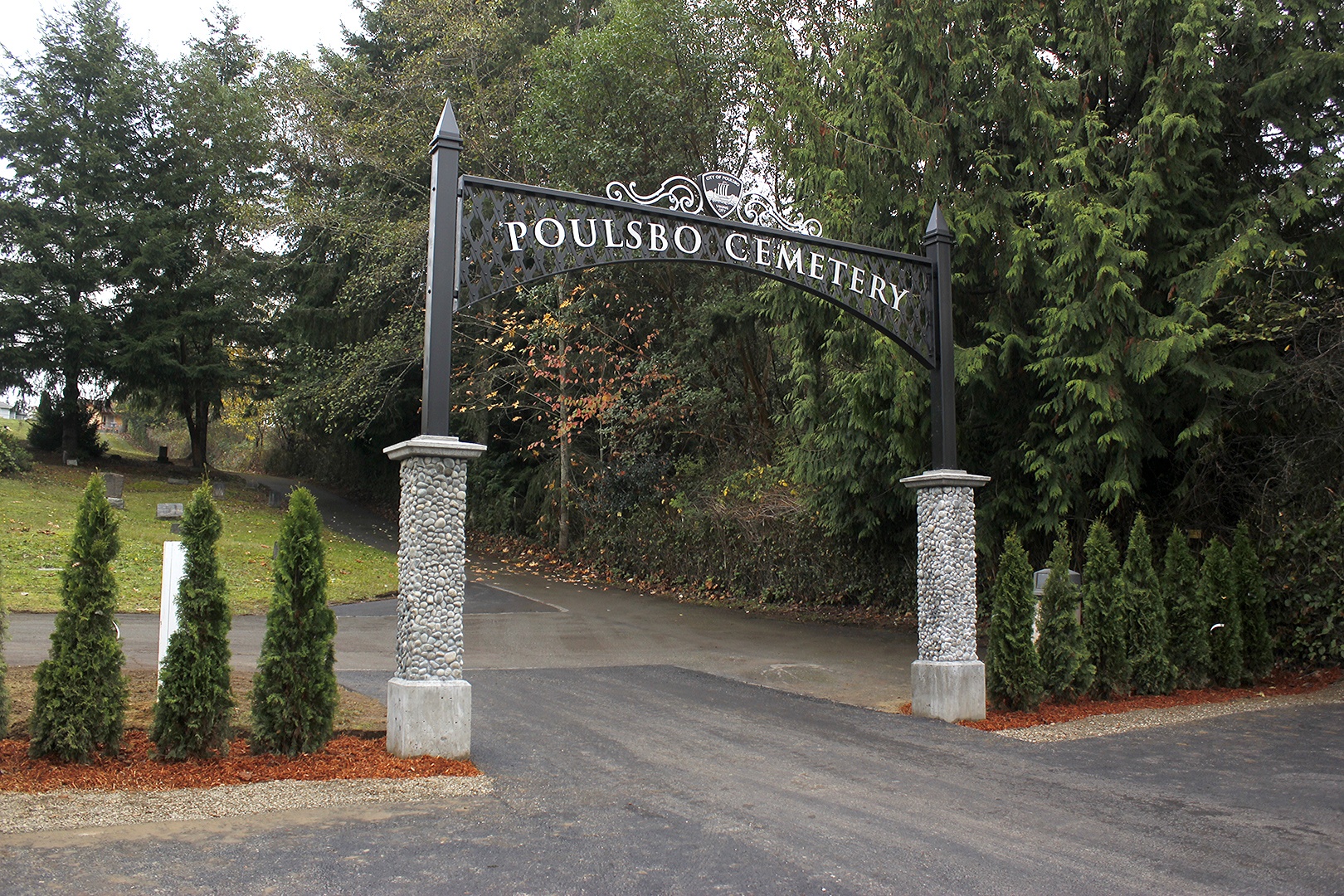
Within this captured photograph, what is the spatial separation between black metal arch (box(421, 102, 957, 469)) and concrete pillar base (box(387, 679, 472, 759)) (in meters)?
1.62

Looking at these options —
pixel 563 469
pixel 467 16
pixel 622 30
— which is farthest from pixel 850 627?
pixel 467 16

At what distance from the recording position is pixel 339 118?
70.6 feet

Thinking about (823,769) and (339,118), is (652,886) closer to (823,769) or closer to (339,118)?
(823,769)

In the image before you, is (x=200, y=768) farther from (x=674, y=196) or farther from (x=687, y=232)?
(x=674, y=196)

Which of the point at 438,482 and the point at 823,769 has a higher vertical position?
the point at 438,482

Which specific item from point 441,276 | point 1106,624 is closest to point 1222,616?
point 1106,624

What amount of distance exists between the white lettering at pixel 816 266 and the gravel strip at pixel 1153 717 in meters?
4.00

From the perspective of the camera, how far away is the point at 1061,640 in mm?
8141

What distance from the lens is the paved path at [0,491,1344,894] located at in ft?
12.9

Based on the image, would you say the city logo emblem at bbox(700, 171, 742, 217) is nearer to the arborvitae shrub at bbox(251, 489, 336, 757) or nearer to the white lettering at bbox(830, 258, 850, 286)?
the white lettering at bbox(830, 258, 850, 286)

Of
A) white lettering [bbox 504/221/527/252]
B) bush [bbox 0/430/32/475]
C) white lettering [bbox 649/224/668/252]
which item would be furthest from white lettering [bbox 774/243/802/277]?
bush [bbox 0/430/32/475]

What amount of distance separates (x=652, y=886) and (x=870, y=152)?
9030 millimetres

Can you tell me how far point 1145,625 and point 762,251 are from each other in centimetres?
506

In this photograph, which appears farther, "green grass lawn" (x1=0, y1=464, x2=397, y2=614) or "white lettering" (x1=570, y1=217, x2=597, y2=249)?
"green grass lawn" (x1=0, y1=464, x2=397, y2=614)
